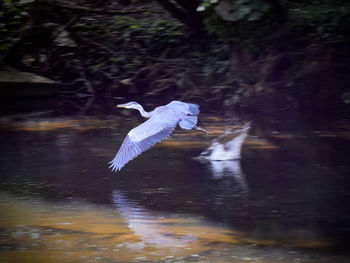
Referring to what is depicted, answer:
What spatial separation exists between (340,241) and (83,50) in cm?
787

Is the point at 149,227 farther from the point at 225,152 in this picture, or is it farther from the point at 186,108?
the point at 225,152

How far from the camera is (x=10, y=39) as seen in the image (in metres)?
10.5

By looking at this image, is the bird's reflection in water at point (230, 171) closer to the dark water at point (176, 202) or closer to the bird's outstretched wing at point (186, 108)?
the dark water at point (176, 202)

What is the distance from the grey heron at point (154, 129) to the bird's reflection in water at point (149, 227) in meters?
0.54

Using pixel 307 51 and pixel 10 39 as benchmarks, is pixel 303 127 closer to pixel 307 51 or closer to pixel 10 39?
pixel 307 51

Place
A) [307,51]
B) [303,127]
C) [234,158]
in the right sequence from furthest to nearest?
[307,51]
[303,127]
[234,158]

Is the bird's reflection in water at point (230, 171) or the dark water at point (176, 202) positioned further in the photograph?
the bird's reflection in water at point (230, 171)

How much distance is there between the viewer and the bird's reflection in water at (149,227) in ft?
13.0

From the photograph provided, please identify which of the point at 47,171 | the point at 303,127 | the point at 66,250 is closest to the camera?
the point at 66,250

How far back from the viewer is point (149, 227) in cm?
423

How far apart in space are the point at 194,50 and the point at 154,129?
5.10 meters

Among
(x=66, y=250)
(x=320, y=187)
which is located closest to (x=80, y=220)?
(x=66, y=250)

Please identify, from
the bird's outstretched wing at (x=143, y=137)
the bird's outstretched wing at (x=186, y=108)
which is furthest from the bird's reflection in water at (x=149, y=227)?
the bird's outstretched wing at (x=186, y=108)

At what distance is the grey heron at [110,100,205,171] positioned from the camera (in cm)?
526
